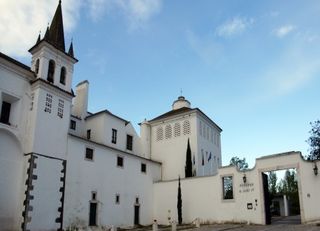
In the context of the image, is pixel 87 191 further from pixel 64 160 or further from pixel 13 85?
pixel 13 85

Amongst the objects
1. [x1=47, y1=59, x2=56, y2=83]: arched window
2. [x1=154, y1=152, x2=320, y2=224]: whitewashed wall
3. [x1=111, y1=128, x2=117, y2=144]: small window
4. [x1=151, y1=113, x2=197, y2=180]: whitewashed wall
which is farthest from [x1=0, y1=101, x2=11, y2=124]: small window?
[x1=151, y1=113, x2=197, y2=180]: whitewashed wall

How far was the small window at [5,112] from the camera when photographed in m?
20.5

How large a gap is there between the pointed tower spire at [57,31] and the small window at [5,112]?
5479mm

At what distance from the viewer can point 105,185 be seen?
24.9m

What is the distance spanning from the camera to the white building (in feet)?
66.2

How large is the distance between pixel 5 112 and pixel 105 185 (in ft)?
28.7

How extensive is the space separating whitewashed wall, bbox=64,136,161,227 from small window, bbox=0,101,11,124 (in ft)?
13.7

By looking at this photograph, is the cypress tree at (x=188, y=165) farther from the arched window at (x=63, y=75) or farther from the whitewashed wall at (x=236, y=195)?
the arched window at (x=63, y=75)

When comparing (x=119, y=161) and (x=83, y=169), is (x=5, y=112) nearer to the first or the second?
(x=83, y=169)

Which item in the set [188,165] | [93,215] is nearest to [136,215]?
[93,215]

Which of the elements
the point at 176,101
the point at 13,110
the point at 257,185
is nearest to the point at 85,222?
the point at 13,110

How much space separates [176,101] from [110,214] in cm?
1680

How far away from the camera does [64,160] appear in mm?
22172

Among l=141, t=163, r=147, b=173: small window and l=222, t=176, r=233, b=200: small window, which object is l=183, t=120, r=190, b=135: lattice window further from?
l=222, t=176, r=233, b=200: small window
